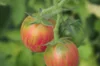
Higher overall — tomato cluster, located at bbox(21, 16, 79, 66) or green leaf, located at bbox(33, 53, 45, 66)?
tomato cluster, located at bbox(21, 16, 79, 66)

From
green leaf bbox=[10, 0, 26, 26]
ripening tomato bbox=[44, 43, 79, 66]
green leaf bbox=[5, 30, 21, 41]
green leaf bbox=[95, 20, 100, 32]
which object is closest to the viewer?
ripening tomato bbox=[44, 43, 79, 66]

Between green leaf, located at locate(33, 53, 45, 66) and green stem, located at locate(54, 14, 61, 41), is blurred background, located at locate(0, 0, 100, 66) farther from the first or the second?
green stem, located at locate(54, 14, 61, 41)

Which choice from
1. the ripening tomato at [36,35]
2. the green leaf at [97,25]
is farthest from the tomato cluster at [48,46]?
the green leaf at [97,25]

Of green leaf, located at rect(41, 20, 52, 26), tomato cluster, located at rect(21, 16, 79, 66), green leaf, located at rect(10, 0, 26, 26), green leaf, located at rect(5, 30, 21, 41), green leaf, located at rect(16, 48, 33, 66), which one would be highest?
green leaf, located at rect(41, 20, 52, 26)

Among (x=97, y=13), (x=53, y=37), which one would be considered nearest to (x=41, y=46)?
(x=53, y=37)

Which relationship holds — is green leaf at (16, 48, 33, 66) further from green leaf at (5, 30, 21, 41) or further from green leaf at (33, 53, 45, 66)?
green leaf at (5, 30, 21, 41)

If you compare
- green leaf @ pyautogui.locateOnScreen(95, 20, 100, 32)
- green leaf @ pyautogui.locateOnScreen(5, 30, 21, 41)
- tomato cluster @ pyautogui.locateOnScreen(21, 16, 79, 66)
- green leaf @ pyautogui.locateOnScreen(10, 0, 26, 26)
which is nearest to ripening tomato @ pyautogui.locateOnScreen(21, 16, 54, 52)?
tomato cluster @ pyautogui.locateOnScreen(21, 16, 79, 66)

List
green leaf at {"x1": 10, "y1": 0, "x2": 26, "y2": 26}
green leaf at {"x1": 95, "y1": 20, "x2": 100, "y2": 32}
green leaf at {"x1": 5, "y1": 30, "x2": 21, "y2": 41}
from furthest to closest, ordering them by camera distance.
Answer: green leaf at {"x1": 95, "y1": 20, "x2": 100, "y2": 32} < green leaf at {"x1": 5, "y1": 30, "x2": 21, "y2": 41} < green leaf at {"x1": 10, "y1": 0, "x2": 26, "y2": 26}

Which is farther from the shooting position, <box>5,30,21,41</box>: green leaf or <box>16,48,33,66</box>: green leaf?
<box>5,30,21,41</box>: green leaf
